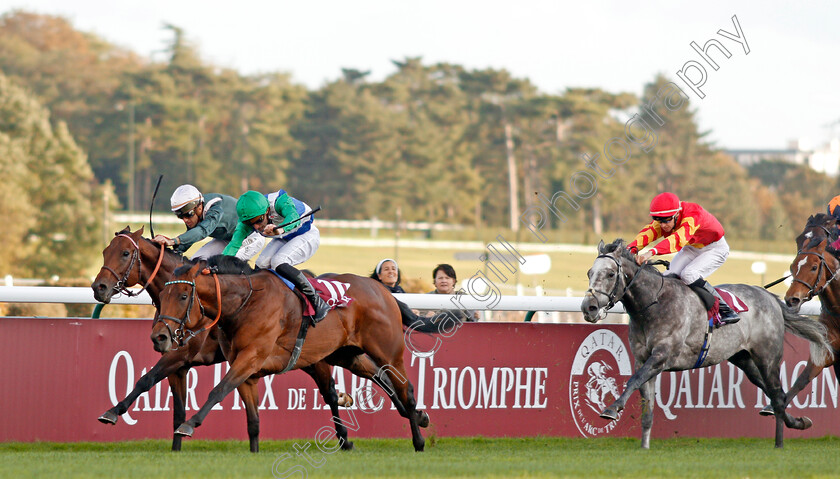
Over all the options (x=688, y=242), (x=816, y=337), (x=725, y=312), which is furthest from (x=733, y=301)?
(x=816, y=337)

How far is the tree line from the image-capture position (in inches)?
2089

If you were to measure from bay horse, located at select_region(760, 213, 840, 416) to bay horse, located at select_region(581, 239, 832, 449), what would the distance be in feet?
0.27

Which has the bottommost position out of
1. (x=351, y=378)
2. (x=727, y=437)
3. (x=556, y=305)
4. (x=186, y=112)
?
(x=727, y=437)

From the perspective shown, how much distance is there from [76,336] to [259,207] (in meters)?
1.73

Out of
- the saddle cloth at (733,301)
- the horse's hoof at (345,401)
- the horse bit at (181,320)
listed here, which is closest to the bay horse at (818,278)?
the saddle cloth at (733,301)

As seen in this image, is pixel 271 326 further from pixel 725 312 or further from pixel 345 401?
pixel 725 312

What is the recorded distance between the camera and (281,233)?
20.3 ft

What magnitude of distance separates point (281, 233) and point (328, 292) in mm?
446

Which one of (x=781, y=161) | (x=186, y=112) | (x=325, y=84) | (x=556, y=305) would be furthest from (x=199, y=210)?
(x=781, y=161)

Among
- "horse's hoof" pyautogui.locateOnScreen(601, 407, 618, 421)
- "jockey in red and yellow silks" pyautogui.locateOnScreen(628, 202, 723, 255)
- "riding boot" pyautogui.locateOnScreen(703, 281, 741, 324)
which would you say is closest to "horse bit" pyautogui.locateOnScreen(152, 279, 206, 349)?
"horse's hoof" pyautogui.locateOnScreen(601, 407, 618, 421)

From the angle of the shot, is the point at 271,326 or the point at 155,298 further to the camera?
the point at 155,298

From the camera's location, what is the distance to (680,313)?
6.81m

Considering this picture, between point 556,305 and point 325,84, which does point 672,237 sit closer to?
point 556,305

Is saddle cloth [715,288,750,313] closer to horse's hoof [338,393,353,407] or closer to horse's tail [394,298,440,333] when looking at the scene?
horse's tail [394,298,440,333]
